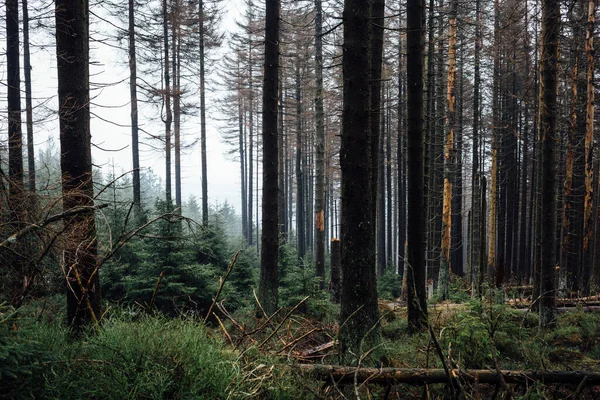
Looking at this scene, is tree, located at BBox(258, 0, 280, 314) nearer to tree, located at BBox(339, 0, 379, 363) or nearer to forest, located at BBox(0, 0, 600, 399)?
forest, located at BBox(0, 0, 600, 399)

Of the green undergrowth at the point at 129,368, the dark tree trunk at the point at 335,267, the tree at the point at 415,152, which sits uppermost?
the tree at the point at 415,152

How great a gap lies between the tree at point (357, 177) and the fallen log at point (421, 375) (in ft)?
4.74

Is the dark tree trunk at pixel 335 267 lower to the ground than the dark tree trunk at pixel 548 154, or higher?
lower

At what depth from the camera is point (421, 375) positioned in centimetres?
376

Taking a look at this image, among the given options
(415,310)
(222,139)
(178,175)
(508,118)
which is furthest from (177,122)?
(508,118)

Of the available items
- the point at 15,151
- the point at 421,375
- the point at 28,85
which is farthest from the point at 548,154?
the point at 28,85

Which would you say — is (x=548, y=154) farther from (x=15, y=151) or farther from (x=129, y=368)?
(x=15, y=151)

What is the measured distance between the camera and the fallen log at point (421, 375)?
3.61 m

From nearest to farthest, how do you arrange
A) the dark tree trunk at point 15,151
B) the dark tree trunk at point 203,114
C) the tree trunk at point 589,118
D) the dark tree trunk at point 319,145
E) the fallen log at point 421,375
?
the fallen log at point 421,375
the dark tree trunk at point 15,151
the tree trunk at point 589,118
the dark tree trunk at point 319,145
the dark tree trunk at point 203,114

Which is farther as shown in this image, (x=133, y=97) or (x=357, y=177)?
(x=133, y=97)

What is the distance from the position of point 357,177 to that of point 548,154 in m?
5.17

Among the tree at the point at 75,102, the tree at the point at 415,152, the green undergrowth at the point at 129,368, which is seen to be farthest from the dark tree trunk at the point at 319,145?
the green undergrowth at the point at 129,368

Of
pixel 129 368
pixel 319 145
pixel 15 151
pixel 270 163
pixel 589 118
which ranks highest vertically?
pixel 589 118

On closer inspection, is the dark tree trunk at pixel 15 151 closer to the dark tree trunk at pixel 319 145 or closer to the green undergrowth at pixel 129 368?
the green undergrowth at pixel 129 368
